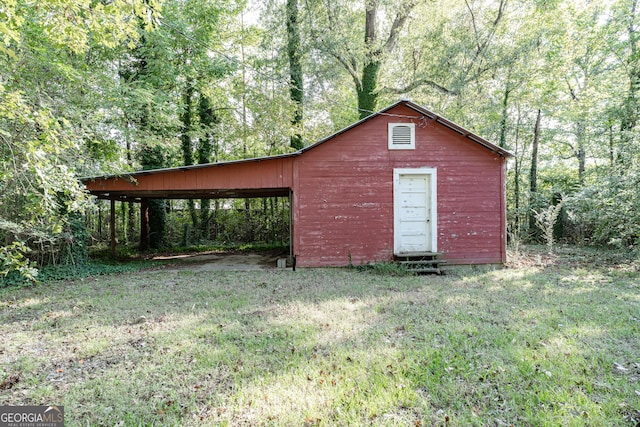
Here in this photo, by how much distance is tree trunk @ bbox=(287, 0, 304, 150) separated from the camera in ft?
43.4

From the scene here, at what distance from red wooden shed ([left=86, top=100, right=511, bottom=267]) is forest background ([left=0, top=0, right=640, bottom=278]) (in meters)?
2.46

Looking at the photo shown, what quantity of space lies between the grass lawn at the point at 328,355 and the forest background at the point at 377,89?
16.1ft

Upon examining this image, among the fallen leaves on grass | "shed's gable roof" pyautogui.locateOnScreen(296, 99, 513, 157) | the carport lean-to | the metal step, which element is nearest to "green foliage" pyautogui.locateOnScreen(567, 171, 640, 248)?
"shed's gable roof" pyautogui.locateOnScreen(296, 99, 513, 157)

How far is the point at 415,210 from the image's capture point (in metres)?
8.95

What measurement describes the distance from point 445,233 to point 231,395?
24.3ft

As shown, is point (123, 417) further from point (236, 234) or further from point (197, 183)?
point (236, 234)

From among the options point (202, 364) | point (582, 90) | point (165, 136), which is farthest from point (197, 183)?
point (582, 90)

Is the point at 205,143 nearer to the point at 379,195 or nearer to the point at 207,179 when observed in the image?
the point at 207,179

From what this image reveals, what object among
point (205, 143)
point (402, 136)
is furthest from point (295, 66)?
point (402, 136)

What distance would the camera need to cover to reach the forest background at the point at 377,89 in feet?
33.6

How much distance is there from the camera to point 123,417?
257 cm

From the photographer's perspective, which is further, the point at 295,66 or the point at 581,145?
the point at 581,145

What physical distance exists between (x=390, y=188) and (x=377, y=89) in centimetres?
765

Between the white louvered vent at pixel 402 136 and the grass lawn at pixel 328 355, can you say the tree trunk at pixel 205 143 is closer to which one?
the white louvered vent at pixel 402 136
